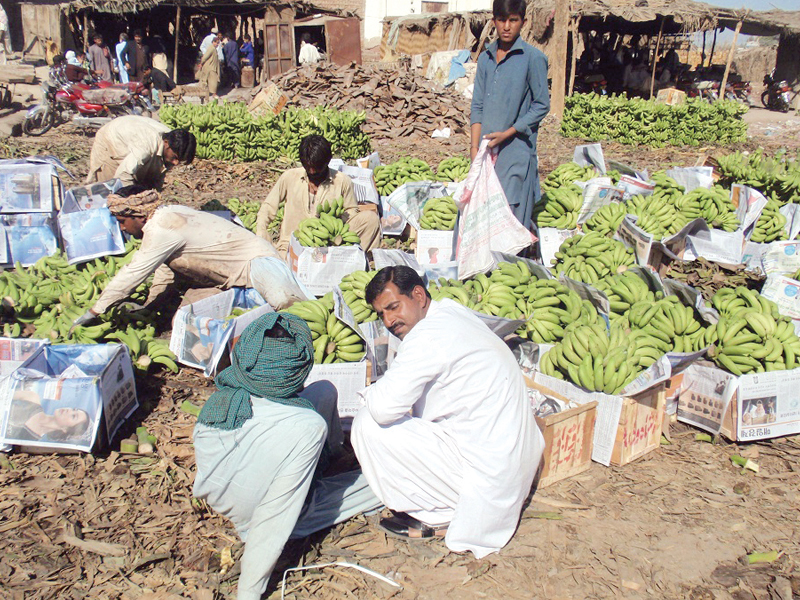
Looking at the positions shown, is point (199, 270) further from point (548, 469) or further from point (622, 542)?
point (622, 542)

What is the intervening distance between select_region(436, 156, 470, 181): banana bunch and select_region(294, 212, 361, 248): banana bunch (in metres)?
2.51

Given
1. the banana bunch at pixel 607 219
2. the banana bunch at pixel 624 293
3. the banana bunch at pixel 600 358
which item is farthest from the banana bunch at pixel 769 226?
the banana bunch at pixel 600 358

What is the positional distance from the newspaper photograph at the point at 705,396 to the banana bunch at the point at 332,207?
3.21 m

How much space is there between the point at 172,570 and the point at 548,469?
77.3 inches

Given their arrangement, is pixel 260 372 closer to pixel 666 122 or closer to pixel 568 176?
pixel 568 176

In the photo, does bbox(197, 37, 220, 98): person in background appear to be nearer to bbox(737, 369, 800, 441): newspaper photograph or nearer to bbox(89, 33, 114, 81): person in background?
bbox(89, 33, 114, 81): person in background

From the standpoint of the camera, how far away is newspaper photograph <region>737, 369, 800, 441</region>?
3.76m

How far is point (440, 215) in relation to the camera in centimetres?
624

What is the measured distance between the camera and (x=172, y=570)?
2904 millimetres

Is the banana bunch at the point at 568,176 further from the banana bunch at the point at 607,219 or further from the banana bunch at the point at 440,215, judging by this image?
the banana bunch at the point at 440,215

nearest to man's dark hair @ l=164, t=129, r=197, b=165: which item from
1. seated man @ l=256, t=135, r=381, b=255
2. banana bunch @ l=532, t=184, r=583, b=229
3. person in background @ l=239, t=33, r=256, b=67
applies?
seated man @ l=256, t=135, r=381, b=255

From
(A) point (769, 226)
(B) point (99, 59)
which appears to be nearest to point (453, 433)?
(A) point (769, 226)

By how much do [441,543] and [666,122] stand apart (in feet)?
42.1

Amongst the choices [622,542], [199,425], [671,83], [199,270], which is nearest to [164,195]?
[199,270]
